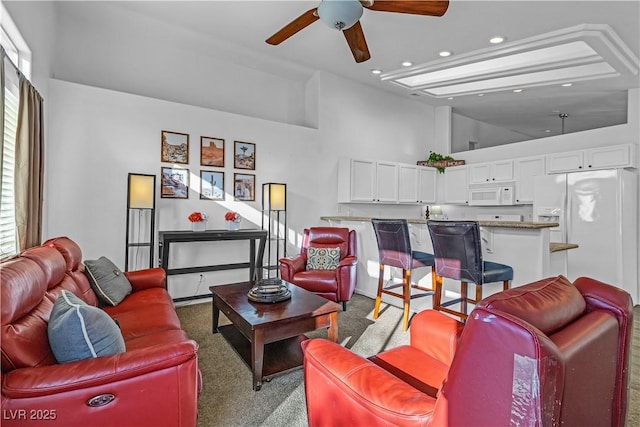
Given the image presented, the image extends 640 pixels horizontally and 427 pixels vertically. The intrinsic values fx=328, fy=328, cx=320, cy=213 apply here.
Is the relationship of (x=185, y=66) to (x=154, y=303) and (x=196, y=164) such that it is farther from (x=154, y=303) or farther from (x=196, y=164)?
(x=154, y=303)

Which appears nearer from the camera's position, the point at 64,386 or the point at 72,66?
the point at 64,386

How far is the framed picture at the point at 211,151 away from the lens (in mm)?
4297

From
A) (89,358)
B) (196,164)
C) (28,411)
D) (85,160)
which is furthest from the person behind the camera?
(196,164)

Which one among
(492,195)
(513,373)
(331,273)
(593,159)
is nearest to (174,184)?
(331,273)

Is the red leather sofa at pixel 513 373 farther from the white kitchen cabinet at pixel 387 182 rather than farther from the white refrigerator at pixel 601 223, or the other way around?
the white kitchen cabinet at pixel 387 182

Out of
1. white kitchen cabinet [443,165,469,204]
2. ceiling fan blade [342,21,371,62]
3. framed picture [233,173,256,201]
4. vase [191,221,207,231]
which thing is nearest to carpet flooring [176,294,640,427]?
vase [191,221,207,231]

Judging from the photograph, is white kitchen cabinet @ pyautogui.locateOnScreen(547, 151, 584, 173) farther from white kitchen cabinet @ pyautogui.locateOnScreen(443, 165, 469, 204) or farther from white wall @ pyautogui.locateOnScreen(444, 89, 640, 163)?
white kitchen cabinet @ pyautogui.locateOnScreen(443, 165, 469, 204)

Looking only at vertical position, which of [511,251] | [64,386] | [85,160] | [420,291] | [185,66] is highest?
[185,66]

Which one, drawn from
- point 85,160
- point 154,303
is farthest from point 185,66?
point 154,303

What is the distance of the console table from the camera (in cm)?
365

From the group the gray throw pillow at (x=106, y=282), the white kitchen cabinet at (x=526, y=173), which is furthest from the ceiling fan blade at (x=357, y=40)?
the white kitchen cabinet at (x=526, y=173)

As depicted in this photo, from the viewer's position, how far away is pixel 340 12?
7.68ft

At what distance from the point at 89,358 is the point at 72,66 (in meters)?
3.89

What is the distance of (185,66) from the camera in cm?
451
